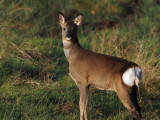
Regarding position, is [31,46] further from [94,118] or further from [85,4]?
[85,4]

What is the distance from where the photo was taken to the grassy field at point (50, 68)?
489 centimetres

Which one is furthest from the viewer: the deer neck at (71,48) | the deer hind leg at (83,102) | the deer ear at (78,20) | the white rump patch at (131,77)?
Answer: the deer ear at (78,20)

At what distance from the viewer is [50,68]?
6289 mm

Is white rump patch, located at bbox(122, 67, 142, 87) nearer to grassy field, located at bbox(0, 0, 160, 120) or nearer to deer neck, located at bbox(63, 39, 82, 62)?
grassy field, located at bbox(0, 0, 160, 120)

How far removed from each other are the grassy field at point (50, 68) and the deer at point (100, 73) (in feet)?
1.56

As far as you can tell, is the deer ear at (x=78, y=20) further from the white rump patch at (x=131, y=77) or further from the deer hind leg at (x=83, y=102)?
the white rump patch at (x=131, y=77)

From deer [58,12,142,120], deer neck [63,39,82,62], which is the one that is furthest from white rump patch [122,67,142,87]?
deer neck [63,39,82,62]

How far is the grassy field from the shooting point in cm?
489

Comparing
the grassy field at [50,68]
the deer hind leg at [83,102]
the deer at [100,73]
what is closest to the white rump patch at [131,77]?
the deer at [100,73]

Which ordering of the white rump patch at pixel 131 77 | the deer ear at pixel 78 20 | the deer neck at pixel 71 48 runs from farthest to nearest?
1. the deer ear at pixel 78 20
2. the deer neck at pixel 71 48
3. the white rump patch at pixel 131 77

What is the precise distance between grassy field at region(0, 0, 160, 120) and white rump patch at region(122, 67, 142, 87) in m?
0.86

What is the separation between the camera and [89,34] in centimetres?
857

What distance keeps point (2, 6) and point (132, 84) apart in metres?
4.46

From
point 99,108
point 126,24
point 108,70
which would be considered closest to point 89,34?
point 126,24
